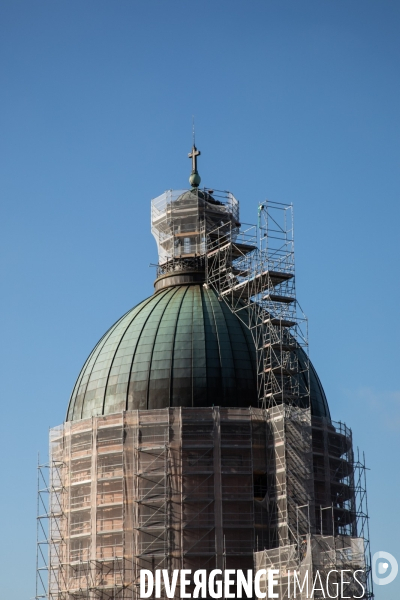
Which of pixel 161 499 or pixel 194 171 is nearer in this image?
pixel 161 499

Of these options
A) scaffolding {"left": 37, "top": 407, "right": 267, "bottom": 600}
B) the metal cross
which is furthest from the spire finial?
scaffolding {"left": 37, "top": 407, "right": 267, "bottom": 600}

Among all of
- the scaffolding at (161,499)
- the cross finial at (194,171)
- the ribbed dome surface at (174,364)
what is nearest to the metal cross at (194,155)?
the cross finial at (194,171)

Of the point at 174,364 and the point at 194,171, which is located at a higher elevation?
the point at 194,171

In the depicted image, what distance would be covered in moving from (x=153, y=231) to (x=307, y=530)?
26520mm

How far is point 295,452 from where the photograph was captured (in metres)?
75.1

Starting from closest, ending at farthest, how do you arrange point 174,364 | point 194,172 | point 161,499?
point 161,499, point 174,364, point 194,172

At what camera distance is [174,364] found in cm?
7756

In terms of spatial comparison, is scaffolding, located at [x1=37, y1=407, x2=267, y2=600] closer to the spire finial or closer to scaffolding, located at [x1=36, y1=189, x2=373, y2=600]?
scaffolding, located at [x1=36, y1=189, x2=373, y2=600]

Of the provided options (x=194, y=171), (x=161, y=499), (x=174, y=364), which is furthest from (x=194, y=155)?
(x=161, y=499)

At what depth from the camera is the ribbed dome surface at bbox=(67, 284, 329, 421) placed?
77188mm

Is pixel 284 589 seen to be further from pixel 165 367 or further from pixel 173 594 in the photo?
pixel 165 367

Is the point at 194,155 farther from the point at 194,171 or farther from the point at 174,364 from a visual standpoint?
the point at 174,364

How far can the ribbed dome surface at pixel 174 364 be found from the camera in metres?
77.2

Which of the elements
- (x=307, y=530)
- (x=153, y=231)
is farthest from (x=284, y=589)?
(x=153, y=231)
